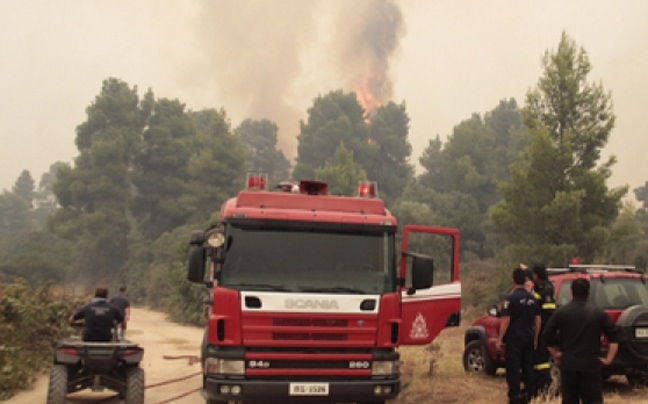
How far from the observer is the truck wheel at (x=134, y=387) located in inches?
384

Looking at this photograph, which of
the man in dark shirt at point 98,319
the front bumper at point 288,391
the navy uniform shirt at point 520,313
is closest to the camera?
the front bumper at point 288,391

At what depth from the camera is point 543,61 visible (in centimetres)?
2759

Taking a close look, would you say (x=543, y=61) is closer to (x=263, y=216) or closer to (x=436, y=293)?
(x=436, y=293)

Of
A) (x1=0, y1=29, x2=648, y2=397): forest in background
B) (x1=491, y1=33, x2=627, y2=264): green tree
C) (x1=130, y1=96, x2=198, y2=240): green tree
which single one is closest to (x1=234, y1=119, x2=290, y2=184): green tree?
(x1=0, y1=29, x2=648, y2=397): forest in background

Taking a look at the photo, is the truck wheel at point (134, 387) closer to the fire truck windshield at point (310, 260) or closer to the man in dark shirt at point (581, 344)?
the fire truck windshield at point (310, 260)

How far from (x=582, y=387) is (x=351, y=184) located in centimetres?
5047

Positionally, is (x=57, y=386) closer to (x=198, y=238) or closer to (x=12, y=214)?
(x=198, y=238)

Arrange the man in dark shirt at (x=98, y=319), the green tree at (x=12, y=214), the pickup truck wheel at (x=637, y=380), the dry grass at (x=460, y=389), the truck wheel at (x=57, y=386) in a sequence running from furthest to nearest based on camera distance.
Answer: the green tree at (x=12, y=214), the pickup truck wheel at (x=637, y=380), the man in dark shirt at (x=98, y=319), the dry grass at (x=460, y=389), the truck wheel at (x=57, y=386)

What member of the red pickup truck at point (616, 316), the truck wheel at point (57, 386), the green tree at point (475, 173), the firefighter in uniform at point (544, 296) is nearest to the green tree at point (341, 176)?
the green tree at point (475, 173)

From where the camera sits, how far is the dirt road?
11.5 metres

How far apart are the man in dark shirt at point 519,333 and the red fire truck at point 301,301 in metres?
1.32

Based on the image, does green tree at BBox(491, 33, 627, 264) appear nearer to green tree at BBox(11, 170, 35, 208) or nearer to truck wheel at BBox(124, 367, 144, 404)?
truck wheel at BBox(124, 367, 144, 404)

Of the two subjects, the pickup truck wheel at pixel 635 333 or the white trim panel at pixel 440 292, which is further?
the pickup truck wheel at pixel 635 333

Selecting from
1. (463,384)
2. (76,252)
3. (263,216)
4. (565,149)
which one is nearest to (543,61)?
(565,149)
